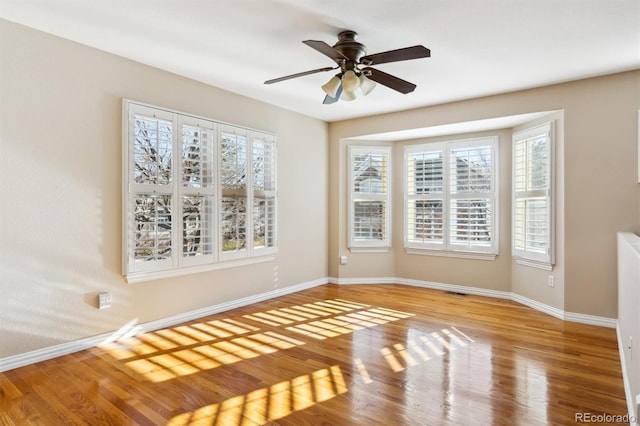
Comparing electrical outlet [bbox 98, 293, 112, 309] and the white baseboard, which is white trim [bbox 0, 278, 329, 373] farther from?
electrical outlet [bbox 98, 293, 112, 309]

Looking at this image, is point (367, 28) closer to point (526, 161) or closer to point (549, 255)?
point (526, 161)

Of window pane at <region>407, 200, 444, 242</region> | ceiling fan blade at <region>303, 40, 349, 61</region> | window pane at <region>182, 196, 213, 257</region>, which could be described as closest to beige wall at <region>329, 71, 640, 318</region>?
window pane at <region>407, 200, 444, 242</region>

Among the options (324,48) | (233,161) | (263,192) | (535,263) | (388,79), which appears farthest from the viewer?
(263,192)

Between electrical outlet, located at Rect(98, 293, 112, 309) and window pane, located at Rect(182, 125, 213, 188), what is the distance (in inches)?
50.8

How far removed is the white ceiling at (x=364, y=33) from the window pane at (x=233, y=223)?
1410mm

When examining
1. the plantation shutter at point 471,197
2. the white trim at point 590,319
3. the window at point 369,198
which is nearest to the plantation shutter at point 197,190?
the window at point 369,198

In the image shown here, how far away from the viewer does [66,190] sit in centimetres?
308

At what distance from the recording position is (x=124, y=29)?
115 inches

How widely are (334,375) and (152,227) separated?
2.24m

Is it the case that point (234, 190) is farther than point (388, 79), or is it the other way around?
point (234, 190)

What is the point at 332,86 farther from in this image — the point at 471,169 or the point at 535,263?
the point at 535,263

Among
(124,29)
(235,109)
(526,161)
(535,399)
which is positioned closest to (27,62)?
(124,29)

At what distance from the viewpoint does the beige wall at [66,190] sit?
280 centimetres

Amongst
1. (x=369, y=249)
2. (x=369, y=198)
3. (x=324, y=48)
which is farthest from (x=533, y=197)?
(x=324, y=48)
